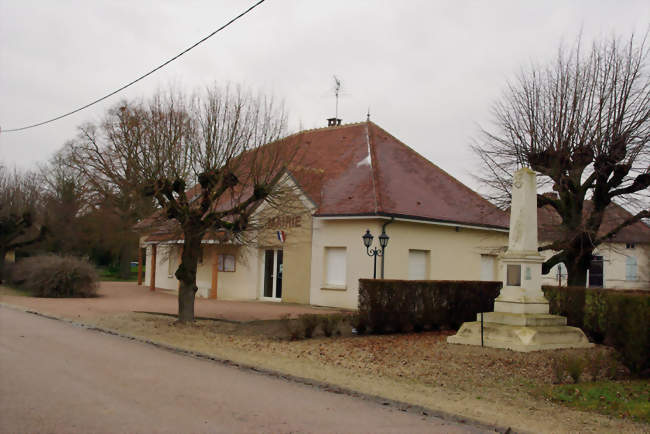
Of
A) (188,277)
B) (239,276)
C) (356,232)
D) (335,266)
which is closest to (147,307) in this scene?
(239,276)

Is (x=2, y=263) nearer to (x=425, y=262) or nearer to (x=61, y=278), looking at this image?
(x=61, y=278)

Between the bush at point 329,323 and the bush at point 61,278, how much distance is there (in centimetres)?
1423

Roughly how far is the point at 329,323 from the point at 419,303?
9.10ft

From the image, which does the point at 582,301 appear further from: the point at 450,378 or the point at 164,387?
the point at 164,387

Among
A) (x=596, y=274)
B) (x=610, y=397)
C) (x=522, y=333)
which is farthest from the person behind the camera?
(x=596, y=274)

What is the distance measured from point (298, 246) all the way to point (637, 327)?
14.3 meters

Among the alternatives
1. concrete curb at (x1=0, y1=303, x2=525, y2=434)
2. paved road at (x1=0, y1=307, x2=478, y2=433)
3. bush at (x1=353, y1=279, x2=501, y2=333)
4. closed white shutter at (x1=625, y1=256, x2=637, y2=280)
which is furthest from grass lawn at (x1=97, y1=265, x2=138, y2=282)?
paved road at (x1=0, y1=307, x2=478, y2=433)

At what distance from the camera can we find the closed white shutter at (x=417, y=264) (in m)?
21.7

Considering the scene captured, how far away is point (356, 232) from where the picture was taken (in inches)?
826

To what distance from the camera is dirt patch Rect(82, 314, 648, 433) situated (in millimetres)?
7098

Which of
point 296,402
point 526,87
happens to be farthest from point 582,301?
point 296,402

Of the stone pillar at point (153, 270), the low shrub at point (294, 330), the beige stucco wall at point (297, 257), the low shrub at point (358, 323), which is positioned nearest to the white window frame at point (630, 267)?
the beige stucco wall at point (297, 257)

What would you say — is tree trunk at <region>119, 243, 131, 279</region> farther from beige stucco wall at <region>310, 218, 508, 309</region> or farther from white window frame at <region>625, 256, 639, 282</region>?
white window frame at <region>625, 256, 639, 282</region>

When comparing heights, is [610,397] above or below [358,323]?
below
